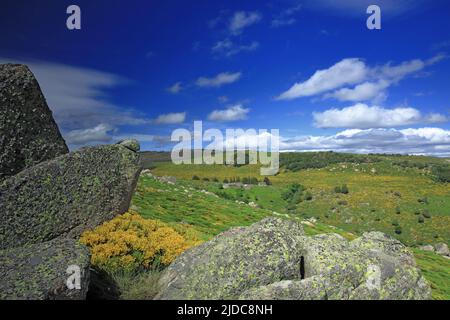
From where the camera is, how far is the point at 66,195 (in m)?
13.6

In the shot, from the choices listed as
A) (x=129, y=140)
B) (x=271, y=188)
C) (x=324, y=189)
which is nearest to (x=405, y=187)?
(x=324, y=189)

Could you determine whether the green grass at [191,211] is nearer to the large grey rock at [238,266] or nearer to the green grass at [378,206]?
the large grey rock at [238,266]

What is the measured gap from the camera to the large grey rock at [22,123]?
14.4 metres

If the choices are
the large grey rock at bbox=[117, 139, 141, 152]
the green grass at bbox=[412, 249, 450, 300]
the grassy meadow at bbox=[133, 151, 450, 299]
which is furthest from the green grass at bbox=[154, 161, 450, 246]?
the large grey rock at bbox=[117, 139, 141, 152]

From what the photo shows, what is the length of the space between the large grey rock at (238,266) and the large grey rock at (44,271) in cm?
231

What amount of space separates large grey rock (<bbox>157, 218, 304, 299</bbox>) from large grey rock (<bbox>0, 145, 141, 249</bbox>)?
4.76 meters

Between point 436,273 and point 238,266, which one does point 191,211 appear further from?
point 238,266

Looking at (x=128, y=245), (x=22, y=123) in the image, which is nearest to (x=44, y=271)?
(x=128, y=245)

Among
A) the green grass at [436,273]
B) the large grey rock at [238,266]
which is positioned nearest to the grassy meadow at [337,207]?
the green grass at [436,273]

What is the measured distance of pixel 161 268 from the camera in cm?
1355

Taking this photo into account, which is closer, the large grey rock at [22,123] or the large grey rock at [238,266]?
the large grey rock at [238,266]

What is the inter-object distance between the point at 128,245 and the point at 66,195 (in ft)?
9.45

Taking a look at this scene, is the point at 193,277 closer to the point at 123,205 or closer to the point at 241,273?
the point at 241,273

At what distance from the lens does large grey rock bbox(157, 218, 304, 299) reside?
9.79m
